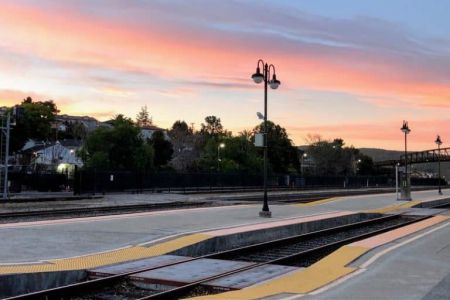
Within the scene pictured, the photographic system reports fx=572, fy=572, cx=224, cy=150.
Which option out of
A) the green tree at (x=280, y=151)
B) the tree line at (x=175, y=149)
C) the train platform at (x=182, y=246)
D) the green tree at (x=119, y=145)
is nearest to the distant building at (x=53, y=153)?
the tree line at (x=175, y=149)

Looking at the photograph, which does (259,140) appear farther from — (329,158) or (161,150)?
(329,158)

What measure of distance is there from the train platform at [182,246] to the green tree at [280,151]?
95178 mm

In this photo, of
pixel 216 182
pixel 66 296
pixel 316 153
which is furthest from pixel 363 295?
pixel 316 153

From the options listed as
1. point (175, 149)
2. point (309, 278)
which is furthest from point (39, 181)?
point (175, 149)

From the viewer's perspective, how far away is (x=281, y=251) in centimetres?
1584

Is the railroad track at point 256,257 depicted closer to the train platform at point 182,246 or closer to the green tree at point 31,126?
the train platform at point 182,246

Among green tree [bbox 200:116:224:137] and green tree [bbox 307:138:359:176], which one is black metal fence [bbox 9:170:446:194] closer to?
green tree [bbox 307:138:359:176]

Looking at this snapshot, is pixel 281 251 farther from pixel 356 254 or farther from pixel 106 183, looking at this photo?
pixel 106 183

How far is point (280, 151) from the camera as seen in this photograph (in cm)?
12081

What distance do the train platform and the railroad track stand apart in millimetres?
920

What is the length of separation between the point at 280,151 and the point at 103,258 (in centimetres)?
11014

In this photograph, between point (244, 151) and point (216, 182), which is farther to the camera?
point (244, 151)

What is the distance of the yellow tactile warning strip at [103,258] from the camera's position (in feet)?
32.7

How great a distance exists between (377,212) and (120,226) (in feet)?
53.4
